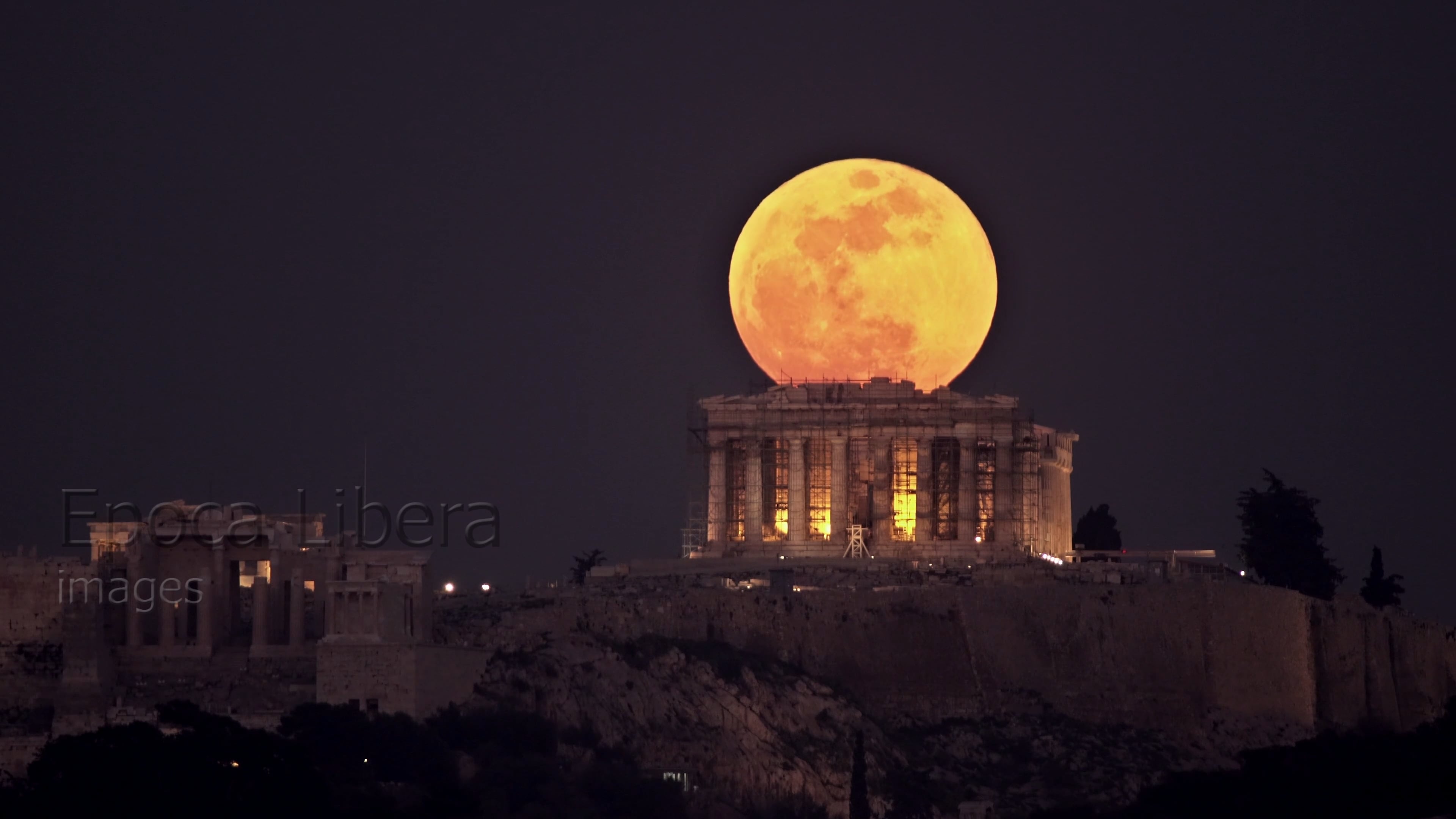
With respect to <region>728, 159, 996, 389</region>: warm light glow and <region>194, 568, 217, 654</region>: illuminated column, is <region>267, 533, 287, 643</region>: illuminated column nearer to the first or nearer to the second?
<region>194, 568, 217, 654</region>: illuminated column

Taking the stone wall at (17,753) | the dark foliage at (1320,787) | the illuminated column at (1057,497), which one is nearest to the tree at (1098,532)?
the illuminated column at (1057,497)

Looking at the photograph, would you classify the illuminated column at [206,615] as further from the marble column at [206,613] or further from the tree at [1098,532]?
the tree at [1098,532]

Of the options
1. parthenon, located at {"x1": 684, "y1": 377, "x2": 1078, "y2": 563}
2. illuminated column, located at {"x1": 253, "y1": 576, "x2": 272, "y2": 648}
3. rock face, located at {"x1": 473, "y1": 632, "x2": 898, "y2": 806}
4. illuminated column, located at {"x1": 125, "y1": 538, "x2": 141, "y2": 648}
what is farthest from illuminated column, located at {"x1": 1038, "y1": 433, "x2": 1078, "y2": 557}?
illuminated column, located at {"x1": 125, "y1": 538, "x2": 141, "y2": 648}

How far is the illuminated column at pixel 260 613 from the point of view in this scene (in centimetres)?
11169

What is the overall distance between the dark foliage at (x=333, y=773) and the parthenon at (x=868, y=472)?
1118 inches

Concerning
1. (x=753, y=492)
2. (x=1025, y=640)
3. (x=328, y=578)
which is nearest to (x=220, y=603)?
(x=328, y=578)

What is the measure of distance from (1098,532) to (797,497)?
13973mm

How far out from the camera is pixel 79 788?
100375mm

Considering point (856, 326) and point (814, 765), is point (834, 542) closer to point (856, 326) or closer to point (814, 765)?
point (856, 326)

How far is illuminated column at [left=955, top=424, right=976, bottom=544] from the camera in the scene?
446 ft

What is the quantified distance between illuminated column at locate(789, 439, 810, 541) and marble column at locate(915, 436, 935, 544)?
144 inches

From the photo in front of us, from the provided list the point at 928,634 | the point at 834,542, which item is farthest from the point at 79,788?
the point at 834,542

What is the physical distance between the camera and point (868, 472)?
450 ft

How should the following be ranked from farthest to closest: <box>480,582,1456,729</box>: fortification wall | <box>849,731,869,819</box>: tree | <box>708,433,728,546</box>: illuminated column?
1. <box>708,433,728,546</box>: illuminated column
2. <box>480,582,1456,729</box>: fortification wall
3. <box>849,731,869,819</box>: tree
